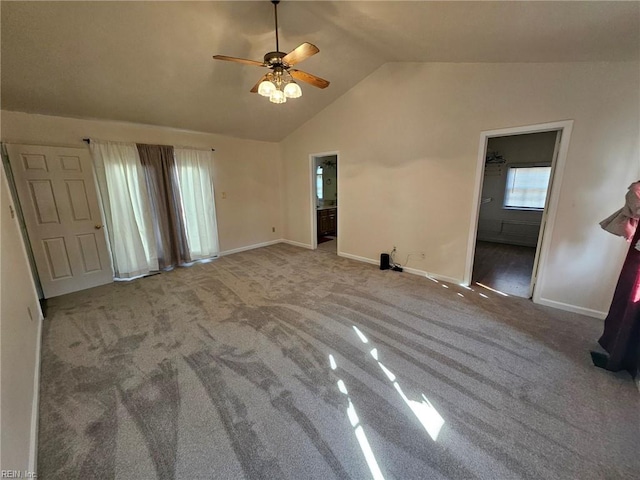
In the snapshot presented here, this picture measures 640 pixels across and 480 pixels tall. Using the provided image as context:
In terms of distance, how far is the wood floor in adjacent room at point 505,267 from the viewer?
3.46 meters

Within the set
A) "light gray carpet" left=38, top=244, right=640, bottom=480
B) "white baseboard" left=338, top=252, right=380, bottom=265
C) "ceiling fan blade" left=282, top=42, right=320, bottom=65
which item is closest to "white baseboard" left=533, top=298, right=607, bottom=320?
"light gray carpet" left=38, top=244, right=640, bottom=480

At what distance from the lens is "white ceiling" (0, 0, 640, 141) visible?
1.97 metres

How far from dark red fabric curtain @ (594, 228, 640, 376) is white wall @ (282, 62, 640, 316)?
79 centimetres

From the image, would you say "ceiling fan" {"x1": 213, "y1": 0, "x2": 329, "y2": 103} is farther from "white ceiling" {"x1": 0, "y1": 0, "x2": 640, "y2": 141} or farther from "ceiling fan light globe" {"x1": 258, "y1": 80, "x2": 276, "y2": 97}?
"white ceiling" {"x1": 0, "y1": 0, "x2": 640, "y2": 141}

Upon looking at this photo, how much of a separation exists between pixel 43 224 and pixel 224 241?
8.37 feet

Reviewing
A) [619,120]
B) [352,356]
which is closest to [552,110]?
[619,120]

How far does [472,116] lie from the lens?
313cm

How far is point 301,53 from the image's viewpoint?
208cm

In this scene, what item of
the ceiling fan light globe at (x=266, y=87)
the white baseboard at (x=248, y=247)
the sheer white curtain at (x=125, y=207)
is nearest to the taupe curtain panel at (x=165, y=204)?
the sheer white curtain at (x=125, y=207)

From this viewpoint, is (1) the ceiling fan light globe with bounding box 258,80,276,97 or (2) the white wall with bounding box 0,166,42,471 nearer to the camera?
(2) the white wall with bounding box 0,166,42,471

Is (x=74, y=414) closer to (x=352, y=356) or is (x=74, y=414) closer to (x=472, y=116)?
(x=352, y=356)

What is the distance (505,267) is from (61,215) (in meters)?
6.78

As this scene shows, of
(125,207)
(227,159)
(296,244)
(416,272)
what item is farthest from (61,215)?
(416,272)

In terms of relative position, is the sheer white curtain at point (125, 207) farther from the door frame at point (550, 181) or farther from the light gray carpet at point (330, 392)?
the door frame at point (550, 181)
